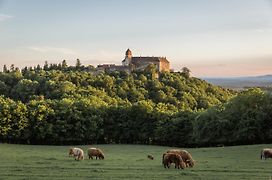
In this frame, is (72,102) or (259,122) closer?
(259,122)

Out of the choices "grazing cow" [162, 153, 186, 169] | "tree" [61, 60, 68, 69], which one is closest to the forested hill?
"tree" [61, 60, 68, 69]

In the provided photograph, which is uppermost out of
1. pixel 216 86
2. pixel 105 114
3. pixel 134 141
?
pixel 216 86

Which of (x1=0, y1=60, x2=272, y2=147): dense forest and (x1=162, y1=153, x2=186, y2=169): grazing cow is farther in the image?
(x1=0, y1=60, x2=272, y2=147): dense forest

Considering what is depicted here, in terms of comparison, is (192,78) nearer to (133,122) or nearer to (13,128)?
(133,122)

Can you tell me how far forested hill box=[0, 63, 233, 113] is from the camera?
306 ft

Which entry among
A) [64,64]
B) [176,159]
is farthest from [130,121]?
[64,64]

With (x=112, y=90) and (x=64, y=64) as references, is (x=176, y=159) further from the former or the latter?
(x=64, y=64)

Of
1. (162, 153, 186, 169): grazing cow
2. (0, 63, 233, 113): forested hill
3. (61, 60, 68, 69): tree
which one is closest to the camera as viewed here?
(162, 153, 186, 169): grazing cow

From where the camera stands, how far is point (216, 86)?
127688mm

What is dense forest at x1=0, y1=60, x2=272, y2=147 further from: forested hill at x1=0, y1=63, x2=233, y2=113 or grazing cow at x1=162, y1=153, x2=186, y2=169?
grazing cow at x1=162, y1=153, x2=186, y2=169

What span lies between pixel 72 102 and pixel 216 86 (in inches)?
2565

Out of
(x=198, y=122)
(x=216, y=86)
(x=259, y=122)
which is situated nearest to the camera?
(x=259, y=122)

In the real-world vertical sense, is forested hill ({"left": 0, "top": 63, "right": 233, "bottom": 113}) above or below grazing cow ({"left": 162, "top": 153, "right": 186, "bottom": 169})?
above

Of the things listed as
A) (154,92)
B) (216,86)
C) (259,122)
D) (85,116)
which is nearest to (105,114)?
(85,116)
